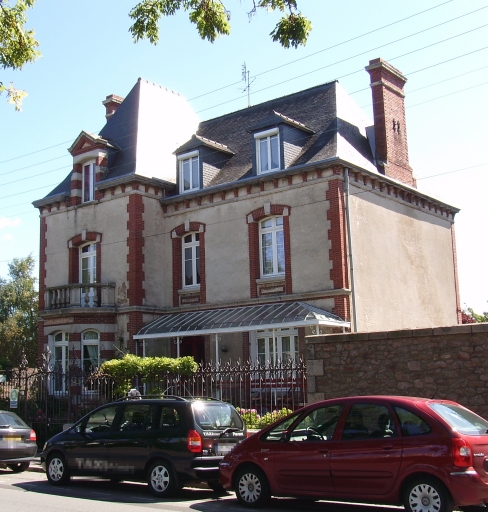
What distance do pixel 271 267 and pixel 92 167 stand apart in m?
8.33

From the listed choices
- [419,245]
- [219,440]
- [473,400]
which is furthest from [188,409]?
[419,245]

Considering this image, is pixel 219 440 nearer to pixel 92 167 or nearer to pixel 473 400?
pixel 473 400

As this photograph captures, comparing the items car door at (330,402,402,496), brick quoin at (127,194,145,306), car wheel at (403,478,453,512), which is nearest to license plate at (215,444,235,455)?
car door at (330,402,402,496)

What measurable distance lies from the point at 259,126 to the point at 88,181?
7.32 meters

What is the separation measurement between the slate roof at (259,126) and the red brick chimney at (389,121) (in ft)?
1.83

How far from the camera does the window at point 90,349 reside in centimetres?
2467

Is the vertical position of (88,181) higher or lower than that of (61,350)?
higher

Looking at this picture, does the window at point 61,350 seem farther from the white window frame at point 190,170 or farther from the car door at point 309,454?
the car door at point 309,454

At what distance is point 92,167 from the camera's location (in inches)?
1049

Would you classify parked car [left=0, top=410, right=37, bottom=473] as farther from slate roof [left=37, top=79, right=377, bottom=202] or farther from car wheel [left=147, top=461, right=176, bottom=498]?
slate roof [left=37, top=79, right=377, bottom=202]

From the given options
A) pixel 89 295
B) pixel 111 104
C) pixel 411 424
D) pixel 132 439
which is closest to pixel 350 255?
pixel 89 295

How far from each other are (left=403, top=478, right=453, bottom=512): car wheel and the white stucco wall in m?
12.9

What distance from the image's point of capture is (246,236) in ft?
77.2

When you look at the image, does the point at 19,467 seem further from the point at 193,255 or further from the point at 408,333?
the point at 193,255
